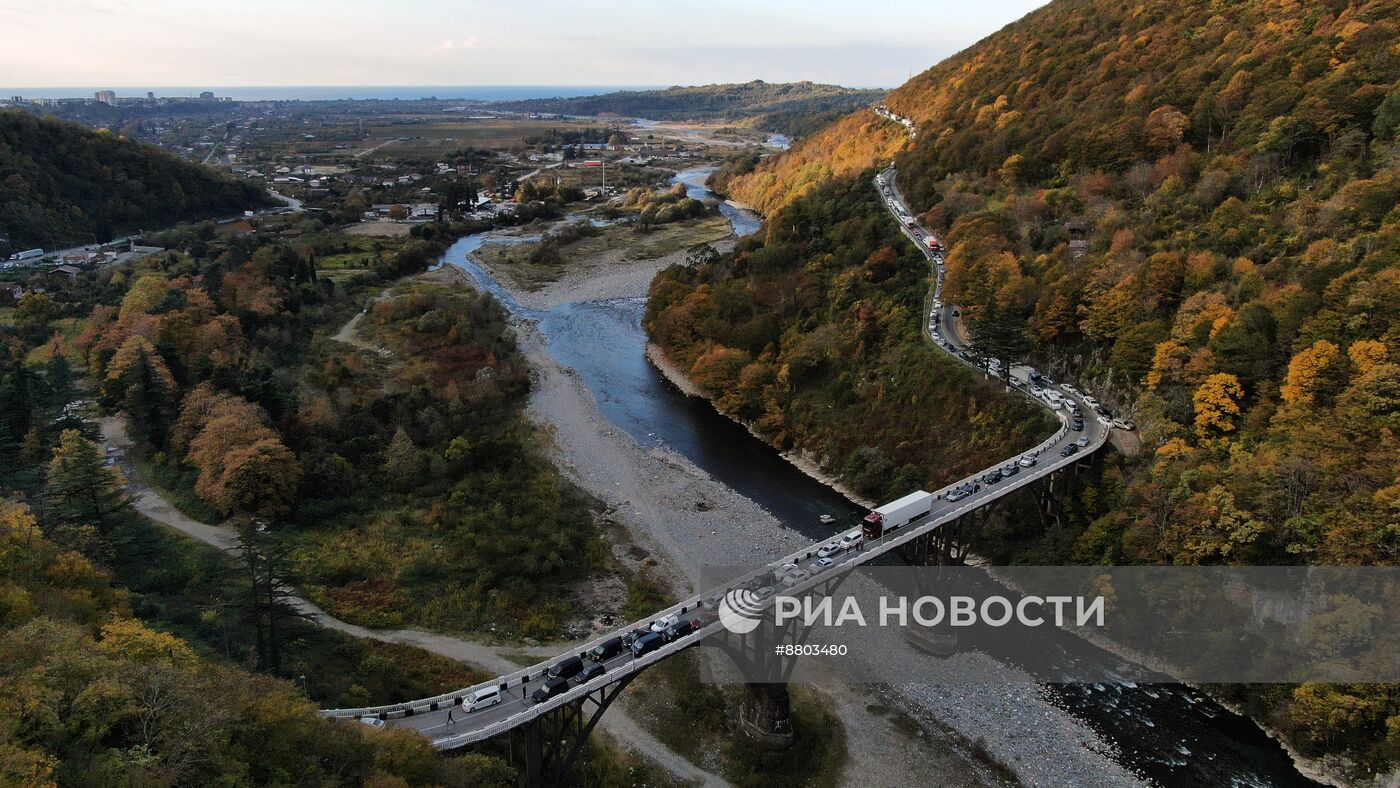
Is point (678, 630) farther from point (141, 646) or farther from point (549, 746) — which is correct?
point (141, 646)

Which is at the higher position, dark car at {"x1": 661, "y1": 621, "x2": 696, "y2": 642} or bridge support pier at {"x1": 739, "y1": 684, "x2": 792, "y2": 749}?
dark car at {"x1": 661, "y1": 621, "x2": 696, "y2": 642}

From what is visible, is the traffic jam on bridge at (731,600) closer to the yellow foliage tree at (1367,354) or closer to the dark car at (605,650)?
the dark car at (605,650)

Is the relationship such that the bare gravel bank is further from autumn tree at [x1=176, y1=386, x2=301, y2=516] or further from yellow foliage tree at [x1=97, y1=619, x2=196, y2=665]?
yellow foliage tree at [x1=97, y1=619, x2=196, y2=665]

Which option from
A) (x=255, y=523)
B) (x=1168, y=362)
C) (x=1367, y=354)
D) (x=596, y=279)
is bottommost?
(x=255, y=523)

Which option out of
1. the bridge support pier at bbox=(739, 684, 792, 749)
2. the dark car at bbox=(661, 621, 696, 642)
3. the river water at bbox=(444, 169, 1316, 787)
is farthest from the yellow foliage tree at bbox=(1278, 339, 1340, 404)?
the dark car at bbox=(661, 621, 696, 642)

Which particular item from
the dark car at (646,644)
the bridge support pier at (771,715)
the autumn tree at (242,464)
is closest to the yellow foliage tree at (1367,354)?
the bridge support pier at (771,715)

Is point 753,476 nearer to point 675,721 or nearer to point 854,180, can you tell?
point 675,721

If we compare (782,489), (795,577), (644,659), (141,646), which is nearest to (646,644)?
(644,659)

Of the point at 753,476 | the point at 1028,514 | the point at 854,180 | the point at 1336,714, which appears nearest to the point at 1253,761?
→ the point at 1336,714
